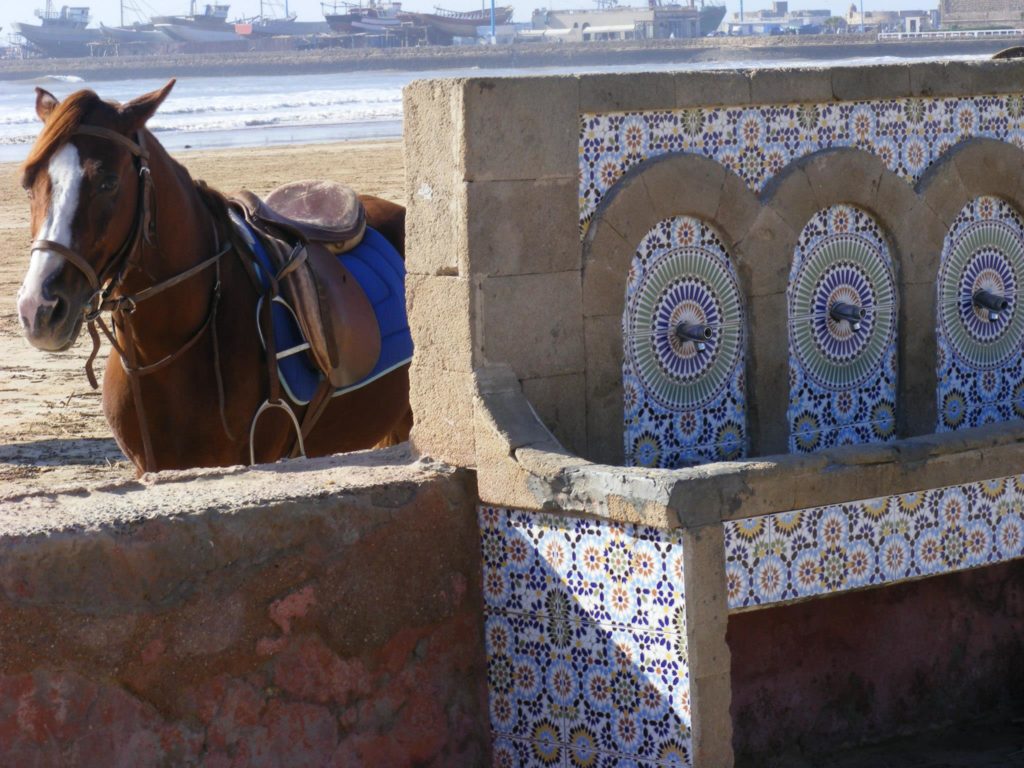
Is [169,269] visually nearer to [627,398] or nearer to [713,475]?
[627,398]

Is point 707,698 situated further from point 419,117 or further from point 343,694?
point 419,117

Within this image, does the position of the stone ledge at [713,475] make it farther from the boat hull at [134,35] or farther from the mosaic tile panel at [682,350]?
the boat hull at [134,35]

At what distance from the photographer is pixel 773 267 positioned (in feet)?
17.4

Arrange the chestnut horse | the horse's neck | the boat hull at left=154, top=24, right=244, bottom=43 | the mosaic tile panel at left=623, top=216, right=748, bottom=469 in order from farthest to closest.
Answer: the boat hull at left=154, top=24, right=244, bottom=43, the horse's neck, the chestnut horse, the mosaic tile panel at left=623, top=216, right=748, bottom=469

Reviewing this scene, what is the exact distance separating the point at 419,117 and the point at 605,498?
47.7 inches

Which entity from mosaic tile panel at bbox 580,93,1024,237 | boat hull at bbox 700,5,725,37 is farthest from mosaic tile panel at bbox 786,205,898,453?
boat hull at bbox 700,5,725,37

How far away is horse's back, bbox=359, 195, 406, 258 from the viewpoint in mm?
7984

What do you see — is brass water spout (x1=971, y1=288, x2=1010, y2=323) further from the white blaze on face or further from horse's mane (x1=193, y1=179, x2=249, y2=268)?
the white blaze on face

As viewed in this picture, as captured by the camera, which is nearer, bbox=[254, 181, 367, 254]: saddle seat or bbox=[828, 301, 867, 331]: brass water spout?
bbox=[828, 301, 867, 331]: brass water spout

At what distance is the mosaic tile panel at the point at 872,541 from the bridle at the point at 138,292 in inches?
91.7

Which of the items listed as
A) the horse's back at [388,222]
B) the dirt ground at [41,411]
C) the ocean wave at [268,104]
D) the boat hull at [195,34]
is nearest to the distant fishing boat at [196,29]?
the boat hull at [195,34]

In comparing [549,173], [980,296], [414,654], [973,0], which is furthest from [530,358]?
[973,0]

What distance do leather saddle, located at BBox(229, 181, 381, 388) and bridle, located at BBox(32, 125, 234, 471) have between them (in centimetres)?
25

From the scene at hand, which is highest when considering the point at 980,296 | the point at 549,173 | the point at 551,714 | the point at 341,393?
the point at 549,173
